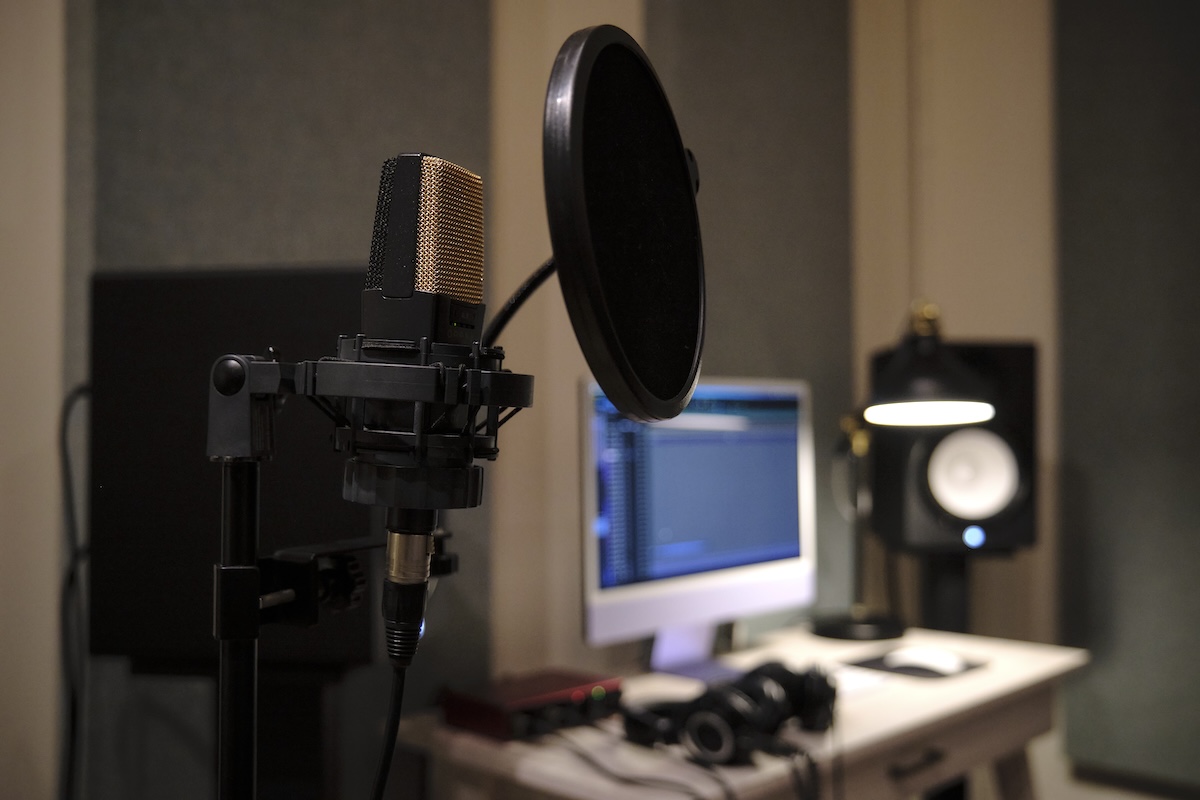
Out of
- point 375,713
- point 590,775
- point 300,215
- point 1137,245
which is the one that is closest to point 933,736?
point 590,775

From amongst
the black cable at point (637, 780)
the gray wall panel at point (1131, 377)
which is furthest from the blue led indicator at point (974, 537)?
the black cable at point (637, 780)

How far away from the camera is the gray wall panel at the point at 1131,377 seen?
208 centimetres

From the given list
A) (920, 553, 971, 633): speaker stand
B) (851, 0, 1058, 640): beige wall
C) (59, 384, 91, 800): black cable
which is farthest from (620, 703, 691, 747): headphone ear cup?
(851, 0, 1058, 640): beige wall

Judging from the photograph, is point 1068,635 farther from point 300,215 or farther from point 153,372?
point 153,372

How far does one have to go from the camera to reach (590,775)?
1089mm

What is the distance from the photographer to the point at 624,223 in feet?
1.61

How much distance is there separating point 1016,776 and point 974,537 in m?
0.45

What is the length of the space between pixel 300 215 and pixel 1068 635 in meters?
1.96

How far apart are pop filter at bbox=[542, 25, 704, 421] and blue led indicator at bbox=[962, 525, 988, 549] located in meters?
1.53

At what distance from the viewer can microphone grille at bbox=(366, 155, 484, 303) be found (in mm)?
524

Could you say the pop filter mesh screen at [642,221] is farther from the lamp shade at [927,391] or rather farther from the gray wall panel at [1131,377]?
the gray wall panel at [1131,377]

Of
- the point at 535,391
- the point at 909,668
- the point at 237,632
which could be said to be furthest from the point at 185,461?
the point at 909,668

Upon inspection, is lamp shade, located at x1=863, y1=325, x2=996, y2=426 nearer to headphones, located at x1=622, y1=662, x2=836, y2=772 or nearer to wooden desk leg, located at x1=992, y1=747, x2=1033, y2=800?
headphones, located at x1=622, y1=662, x2=836, y2=772

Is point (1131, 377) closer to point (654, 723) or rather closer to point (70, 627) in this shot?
point (654, 723)
